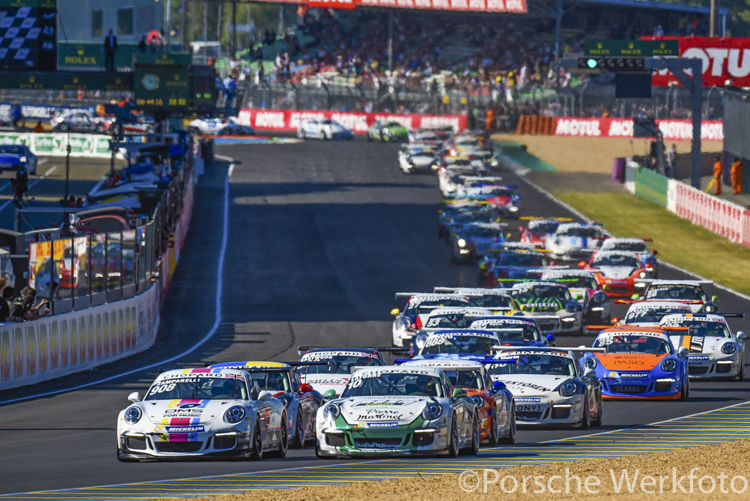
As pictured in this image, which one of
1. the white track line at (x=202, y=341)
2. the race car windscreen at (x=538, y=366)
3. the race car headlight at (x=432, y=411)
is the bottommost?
the white track line at (x=202, y=341)

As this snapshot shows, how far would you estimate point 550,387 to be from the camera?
18.3m

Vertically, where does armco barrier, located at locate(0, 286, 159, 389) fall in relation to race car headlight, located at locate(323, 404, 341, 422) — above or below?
below

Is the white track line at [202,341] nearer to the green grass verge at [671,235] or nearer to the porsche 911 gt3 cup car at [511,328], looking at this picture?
the porsche 911 gt3 cup car at [511,328]

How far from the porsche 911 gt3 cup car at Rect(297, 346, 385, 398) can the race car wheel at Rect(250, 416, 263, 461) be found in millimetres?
4432

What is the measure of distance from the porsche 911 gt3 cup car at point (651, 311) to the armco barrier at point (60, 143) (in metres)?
52.0

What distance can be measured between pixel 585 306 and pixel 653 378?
→ 1110 cm

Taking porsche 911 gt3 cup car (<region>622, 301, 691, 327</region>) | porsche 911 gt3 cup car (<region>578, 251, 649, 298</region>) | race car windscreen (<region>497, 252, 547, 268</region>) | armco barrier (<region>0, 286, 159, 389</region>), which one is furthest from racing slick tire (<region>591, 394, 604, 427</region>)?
race car windscreen (<region>497, 252, 547, 268</region>)

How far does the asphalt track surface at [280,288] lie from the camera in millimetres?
16266

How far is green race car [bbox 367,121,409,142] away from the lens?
81.2m

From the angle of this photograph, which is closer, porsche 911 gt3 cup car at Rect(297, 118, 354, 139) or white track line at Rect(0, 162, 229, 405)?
white track line at Rect(0, 162, 229, 405)

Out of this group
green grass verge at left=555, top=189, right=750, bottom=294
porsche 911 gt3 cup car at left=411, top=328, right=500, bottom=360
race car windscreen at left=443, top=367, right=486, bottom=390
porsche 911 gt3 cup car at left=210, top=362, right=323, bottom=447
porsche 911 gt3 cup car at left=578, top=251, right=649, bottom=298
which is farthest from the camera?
green grass verge at left=555, top=189, right=750, bottom=294

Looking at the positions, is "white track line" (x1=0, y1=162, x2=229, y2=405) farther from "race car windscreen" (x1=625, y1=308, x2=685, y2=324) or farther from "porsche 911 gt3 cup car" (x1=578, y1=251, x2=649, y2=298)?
"porsche 911 gt3 cup car" (x1=578, y1=251, x2=649, y2=298)

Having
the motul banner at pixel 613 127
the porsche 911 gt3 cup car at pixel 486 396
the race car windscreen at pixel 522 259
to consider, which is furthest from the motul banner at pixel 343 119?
the porsche 911 gt3 cup car at pixel 486 396

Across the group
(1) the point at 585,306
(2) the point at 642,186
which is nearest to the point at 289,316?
(1) the point at 585,306
